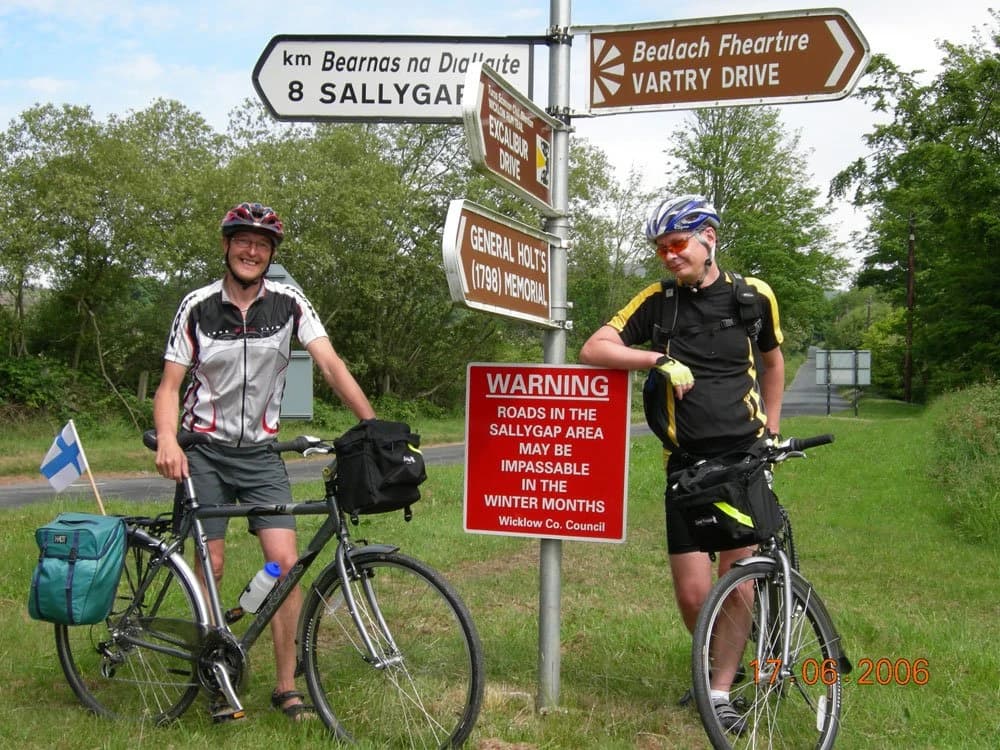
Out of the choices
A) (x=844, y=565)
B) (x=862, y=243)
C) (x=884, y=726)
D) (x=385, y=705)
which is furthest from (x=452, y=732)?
(x=862, y=243)

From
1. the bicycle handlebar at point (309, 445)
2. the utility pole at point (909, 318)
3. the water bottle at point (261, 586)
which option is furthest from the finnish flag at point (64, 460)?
the utility pole at point (909, 318)

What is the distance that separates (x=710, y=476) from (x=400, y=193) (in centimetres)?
2800

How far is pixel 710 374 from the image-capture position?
12.8 ft

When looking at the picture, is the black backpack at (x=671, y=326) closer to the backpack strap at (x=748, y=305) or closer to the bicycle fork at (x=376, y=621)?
the backpack strap at (x=748, y=305)

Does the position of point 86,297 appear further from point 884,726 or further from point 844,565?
point 884,726

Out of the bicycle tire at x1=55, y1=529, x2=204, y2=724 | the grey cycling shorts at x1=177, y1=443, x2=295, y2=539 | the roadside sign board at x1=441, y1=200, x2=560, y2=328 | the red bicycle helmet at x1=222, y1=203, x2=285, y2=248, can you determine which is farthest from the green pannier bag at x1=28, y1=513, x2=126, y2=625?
the roadside sign board at x1=441, y1=200, x2=560, y2=328

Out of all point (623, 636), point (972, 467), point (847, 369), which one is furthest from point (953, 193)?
point (623, 636)

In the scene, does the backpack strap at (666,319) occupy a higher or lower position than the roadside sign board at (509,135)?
lower

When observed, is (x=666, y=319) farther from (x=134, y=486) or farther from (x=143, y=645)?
(x=134, y=486)

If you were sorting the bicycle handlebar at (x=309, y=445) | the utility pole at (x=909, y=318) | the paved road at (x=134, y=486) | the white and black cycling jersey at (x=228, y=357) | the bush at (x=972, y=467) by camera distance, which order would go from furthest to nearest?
the utility pole at (x=909, y=318)
the paved road at (x=134, y=486)
the bush at (x=972, y=467)
the white and black cycling jersey at (x=228, y=357)
the bicycle handlebar at (x=309, y=445)

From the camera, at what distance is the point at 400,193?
30.8 m

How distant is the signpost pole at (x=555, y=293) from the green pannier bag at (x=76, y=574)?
1629 mm

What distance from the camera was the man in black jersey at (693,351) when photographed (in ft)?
12.6
